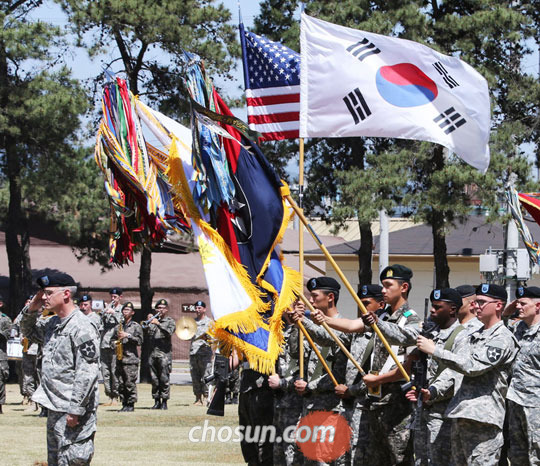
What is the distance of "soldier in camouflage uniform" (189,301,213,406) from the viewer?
20859 millimetres

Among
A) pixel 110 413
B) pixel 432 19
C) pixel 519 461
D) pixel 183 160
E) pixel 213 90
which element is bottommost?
pixel 110 413

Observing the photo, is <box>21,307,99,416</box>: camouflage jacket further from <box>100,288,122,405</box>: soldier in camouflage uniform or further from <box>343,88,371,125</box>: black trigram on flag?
<box>100,288,122,405</box>: soldier in camouflage uniform

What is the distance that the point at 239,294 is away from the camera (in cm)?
A: 808

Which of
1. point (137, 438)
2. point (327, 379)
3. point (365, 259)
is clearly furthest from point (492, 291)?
point (365, 259)

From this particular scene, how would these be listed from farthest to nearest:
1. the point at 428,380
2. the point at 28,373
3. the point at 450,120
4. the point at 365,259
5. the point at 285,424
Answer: the point at 365,259 < the point at 28,373 < the point at 285,424 < the point at 450,120 < the point at 428,380

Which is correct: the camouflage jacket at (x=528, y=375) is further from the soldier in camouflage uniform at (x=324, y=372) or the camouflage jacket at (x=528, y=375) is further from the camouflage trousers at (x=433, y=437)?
the soldier in camouflage uniform at (x=324, y=372)

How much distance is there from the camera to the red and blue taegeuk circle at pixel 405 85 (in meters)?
10.1

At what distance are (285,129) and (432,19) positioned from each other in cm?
1363

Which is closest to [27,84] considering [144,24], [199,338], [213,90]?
[144,24]

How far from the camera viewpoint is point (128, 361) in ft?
65.2

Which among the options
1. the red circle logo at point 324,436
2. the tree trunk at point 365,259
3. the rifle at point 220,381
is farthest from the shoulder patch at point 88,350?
the tree trunk at point 365,259

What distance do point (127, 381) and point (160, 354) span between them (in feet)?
3.87

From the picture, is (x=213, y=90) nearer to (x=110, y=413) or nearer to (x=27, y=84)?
(x=110, y=413)

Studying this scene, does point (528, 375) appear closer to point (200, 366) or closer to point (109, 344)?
Answer: point (200, 366)
